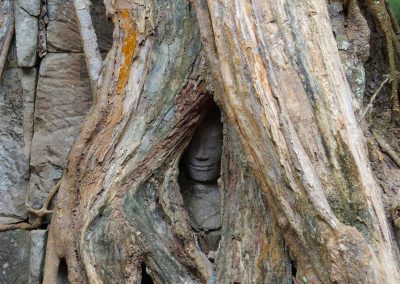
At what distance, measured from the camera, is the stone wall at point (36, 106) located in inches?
80.8

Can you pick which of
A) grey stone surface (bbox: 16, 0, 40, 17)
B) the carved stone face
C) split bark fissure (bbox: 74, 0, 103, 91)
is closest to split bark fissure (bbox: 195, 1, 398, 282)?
the carved stone face

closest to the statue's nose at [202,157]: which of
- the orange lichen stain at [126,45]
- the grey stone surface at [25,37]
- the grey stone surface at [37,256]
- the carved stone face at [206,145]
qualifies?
the carved stone face at [206,145]

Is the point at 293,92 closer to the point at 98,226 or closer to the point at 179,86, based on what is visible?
the point at 179,86

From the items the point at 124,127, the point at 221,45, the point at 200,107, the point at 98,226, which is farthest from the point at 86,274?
the point at 221,45

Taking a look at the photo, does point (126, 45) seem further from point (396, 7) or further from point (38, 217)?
point (396, 7)

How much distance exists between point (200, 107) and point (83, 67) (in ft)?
1.49

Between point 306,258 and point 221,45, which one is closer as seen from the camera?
point 306,258

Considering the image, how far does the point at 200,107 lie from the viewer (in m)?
1.78

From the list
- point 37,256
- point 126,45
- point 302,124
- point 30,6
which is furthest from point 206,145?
point 30,6

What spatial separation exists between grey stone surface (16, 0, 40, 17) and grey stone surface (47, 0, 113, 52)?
3 centimetres

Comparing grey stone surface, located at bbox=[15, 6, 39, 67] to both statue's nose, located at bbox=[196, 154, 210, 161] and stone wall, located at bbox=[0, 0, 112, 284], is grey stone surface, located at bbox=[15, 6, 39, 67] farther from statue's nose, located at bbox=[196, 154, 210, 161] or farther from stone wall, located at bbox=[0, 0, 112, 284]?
statue's nose, located at bbox=[196, 154, 210, 161]

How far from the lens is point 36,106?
209 cm

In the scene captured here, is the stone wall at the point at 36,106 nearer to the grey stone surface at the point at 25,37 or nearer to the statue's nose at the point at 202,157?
the grey stone surface at the point at 25,37

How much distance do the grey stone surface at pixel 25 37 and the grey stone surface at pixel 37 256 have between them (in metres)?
0.46
